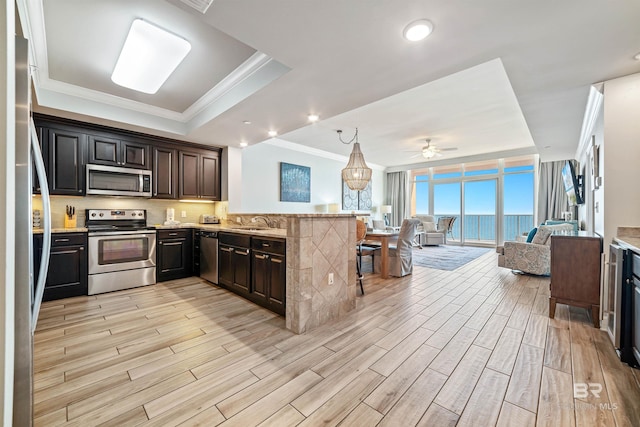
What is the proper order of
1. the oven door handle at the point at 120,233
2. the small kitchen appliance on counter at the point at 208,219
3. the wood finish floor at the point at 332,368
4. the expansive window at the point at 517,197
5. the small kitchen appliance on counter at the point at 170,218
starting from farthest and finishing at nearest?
the expansive window at the point at 517,197, the small kitchen appliance on counter at the point at 208,219, the small kitchen appliance on counter at the point at 170,218, the oven door handle at the point at 120,233, the wood finish floor at the point at 332,368

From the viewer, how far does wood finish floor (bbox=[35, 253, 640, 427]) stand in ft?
4.89

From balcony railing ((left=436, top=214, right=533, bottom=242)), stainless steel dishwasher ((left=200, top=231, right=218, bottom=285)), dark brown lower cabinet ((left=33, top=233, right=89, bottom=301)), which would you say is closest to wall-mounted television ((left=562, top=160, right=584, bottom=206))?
balcony railing ((left=436, top=214, right=533, bottom=242))

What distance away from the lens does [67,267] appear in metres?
3.41

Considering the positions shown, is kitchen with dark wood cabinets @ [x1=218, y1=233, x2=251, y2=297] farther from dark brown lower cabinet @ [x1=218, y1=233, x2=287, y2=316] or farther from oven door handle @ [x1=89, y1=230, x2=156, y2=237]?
oven door handle @ [x1=89, y1=230, x2=156, y2=237]

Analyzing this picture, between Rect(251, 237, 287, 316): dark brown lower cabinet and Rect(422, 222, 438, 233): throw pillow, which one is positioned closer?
Rect(251, 237, 287, 316): dark brown lower cabinet

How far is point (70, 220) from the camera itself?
147 inches

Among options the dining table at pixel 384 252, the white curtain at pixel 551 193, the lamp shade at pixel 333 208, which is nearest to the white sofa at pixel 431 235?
the white curtain at pixel 551 193

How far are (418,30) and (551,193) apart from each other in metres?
7.48

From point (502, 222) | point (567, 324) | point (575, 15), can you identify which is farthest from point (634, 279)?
point (502, 222)

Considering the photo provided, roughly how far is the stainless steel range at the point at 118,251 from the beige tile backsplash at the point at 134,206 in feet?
0.67

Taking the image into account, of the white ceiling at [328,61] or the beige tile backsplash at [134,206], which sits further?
the beige tile backsplash at [134,206]

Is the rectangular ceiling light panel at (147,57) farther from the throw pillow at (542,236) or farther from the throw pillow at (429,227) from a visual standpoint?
the throw pillow at (429,227)

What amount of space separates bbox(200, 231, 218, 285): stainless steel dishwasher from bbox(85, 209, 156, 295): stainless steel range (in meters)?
0.68

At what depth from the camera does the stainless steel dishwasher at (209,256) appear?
3.98 metres
